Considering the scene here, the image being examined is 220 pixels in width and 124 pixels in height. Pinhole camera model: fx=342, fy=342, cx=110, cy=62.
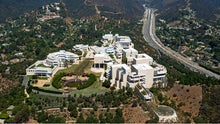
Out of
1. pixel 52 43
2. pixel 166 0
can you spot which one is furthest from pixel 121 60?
pixel 166 0

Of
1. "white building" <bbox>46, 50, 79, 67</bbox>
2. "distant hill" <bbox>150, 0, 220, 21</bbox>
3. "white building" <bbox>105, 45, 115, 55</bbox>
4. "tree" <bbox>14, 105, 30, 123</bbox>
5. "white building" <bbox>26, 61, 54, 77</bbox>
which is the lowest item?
"tree" <bbox>14, 105, 30, 123</bbox>

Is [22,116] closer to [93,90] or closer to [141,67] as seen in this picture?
[93,90]

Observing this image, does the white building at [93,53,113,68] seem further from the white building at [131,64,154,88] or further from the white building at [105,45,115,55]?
the white building at [131,64,154,88]

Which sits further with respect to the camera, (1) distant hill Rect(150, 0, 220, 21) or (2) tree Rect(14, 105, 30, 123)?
(1) distant hill Rect(150, 0, 220, 21)

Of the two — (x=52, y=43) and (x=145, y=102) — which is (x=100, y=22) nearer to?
(x=52, y=43)

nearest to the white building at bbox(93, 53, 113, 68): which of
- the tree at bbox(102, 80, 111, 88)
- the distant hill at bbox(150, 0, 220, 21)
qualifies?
the tree at bbox(102, 80, 111, 88)

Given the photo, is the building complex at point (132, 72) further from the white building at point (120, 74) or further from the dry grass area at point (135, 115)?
the dry grass area at point (135, 115)
